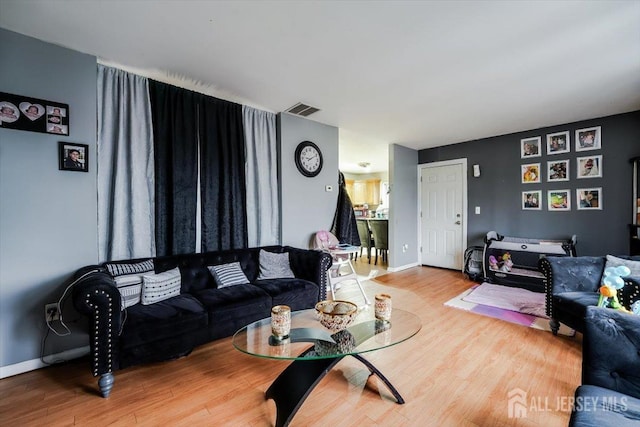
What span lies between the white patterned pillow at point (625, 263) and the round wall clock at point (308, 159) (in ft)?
10.7

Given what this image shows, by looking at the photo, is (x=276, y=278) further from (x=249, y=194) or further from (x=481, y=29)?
(x=481, y=29)

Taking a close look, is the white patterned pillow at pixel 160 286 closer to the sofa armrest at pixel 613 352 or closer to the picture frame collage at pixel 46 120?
the picture frame collage at pixel 46 120

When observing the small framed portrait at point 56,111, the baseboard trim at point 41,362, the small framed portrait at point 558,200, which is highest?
the small framed portrait at point 56,111

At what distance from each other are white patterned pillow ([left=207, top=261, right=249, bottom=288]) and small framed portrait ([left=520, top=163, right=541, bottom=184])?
15.3 feet

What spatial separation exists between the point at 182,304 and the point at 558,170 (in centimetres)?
536

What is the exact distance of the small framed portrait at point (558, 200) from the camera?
13.8ft

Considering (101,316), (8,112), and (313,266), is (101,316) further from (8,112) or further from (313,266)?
(313,266)

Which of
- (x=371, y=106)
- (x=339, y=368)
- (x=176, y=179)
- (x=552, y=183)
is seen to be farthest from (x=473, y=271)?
(x=176, y=179)

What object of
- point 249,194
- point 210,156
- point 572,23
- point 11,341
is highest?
point 572,23

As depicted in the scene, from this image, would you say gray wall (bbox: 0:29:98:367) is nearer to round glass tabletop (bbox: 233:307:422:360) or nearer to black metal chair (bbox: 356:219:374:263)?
round glass tabletop (bbox: 233:307:422:360)

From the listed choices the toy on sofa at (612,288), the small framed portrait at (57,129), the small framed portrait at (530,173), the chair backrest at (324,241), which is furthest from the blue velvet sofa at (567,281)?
the small framed portrait at (57,129)

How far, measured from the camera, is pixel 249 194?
3.42 meters

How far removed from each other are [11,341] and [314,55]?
10.4ft

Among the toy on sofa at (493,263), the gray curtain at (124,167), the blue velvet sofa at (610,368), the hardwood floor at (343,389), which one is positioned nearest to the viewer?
the blue velvet sofa at (610,368)
